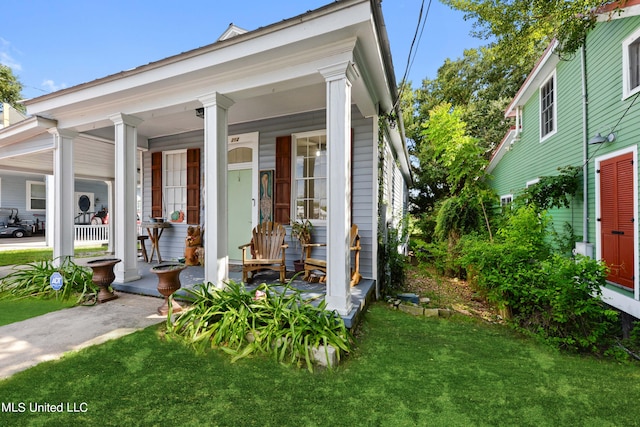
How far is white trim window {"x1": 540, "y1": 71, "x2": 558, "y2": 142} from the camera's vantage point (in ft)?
18.5

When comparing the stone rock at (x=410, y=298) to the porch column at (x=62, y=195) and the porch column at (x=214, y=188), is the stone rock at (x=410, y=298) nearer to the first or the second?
the porch column at (x=214, y=188)

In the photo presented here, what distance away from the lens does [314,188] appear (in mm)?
4672

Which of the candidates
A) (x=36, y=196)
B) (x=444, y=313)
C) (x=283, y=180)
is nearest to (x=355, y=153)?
(x=283, y=180)

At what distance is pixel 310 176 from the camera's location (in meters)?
4.69

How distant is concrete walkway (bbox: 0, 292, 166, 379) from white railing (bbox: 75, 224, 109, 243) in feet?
31.7

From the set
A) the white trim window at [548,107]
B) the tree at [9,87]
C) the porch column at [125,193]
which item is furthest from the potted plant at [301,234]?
the tree at [9,87]

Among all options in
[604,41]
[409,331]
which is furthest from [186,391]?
[604,41]

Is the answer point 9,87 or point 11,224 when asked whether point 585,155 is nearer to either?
point 11,224

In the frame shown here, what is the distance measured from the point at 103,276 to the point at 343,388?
329cm

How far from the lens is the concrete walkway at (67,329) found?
2.35m

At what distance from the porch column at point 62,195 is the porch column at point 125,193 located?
1.21 metres

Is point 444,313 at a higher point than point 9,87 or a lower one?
lower

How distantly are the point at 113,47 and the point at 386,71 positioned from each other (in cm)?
1152

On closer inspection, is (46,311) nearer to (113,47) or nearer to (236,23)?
(236,23)
